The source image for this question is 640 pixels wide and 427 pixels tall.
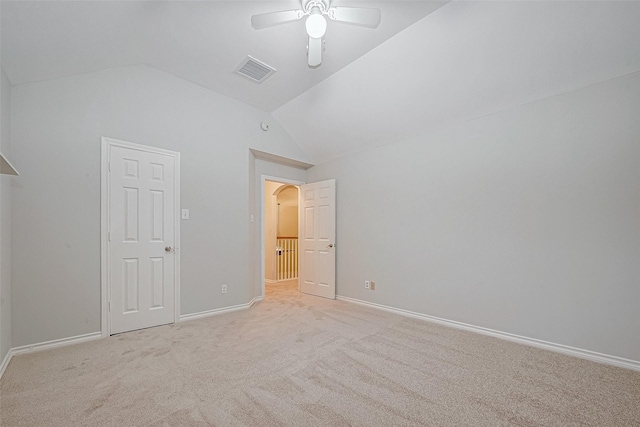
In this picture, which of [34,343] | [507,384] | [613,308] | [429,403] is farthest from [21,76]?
[613,308]

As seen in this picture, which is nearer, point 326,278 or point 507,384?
point 507,384

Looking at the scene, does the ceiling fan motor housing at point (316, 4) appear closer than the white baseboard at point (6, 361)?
Yes

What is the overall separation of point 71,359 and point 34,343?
0.52 metres

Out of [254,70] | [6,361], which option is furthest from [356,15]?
[6,361]

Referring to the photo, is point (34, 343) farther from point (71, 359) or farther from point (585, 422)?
point (585, 422)

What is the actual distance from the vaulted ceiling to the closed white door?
107 cm

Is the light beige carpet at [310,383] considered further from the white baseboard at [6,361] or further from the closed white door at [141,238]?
the closed white door at [141,238]

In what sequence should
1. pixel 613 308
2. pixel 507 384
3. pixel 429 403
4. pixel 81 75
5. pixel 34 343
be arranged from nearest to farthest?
pixel 429 403 < pixel 507 384 < pixel 613 308 < pixel 34 343 < pixel 81 75

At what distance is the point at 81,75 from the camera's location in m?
2.95

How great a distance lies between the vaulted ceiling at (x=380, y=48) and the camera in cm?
221

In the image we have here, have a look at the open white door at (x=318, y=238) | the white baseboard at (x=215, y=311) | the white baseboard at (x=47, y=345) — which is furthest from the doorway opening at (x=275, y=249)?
the white baseboard at (x=47, y=345)

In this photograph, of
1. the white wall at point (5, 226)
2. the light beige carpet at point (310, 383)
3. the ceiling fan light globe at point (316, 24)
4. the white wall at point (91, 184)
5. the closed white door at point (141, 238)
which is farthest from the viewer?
the closed white door at point (141, 238)

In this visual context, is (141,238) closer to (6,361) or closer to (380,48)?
(6,361)

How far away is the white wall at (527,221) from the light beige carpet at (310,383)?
0.44 meters
